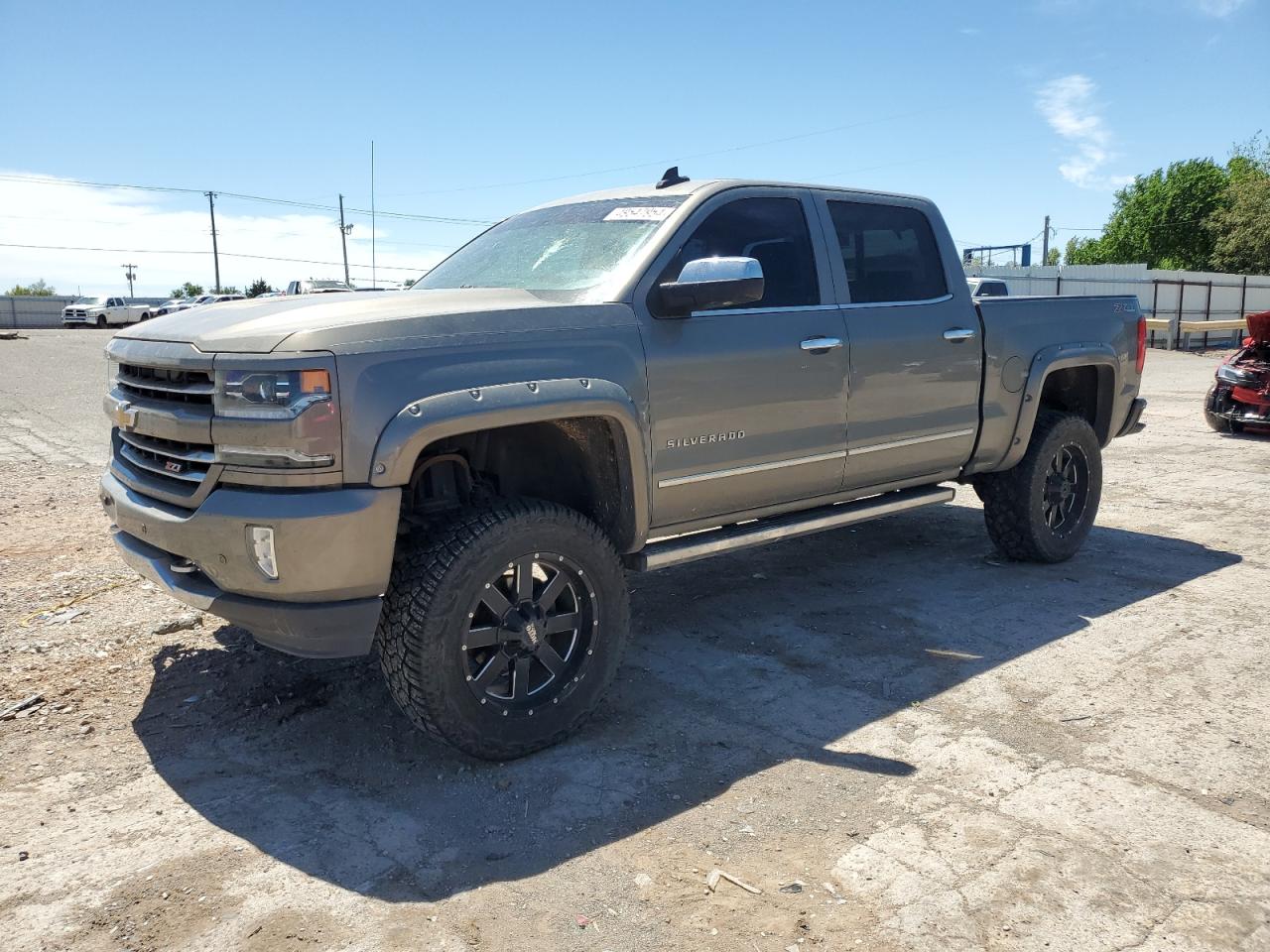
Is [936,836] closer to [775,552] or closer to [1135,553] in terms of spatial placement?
[775,552]

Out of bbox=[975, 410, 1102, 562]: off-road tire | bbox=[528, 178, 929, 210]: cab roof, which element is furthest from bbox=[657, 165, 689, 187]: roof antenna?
bbox=[975, 410, 1102, 562]: off-road tire

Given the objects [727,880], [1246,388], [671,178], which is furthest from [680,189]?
[1246,388]

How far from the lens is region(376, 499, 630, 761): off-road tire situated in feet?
10.8

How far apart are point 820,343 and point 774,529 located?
2.82 ft

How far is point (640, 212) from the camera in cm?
439

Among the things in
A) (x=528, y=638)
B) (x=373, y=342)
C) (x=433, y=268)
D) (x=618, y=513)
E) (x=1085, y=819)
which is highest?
(x=433, y=268)

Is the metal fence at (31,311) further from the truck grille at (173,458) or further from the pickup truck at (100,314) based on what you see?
the truck grille at (173,458)

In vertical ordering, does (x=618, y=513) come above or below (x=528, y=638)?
above

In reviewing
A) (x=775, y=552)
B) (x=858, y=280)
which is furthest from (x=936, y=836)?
(x=775, y=552)

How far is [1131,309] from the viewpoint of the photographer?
252 inches

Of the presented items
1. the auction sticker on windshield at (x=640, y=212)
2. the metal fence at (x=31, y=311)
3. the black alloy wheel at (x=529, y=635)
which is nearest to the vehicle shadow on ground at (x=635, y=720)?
the black alloy wheel at (x=529, y=635)

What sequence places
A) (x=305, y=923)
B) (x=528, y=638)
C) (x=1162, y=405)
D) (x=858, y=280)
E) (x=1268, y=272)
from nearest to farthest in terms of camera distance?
(x=305, y=923) → (x=528, y=638) → (x=858, y=280) → (x=1162, y=405) → (x=1268, y=272)

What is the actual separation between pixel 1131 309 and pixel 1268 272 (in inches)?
1904

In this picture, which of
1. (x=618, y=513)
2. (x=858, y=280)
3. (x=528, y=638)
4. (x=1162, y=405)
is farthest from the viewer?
(x=1162, y=405)
